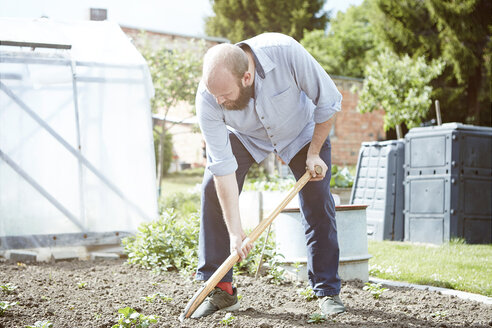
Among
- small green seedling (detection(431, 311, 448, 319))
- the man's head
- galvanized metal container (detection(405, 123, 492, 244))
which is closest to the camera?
the man's head

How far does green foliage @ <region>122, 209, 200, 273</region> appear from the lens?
4.47 m

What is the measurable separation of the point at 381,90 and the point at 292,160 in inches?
447

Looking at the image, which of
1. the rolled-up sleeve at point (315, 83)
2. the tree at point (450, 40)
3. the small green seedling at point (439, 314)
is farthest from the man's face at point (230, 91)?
the tree at point (450, 40)

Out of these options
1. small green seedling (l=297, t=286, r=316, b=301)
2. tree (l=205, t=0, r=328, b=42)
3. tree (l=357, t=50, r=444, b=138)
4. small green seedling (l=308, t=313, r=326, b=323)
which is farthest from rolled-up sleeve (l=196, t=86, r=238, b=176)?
tree (l=205, t=0, r=328, b=42)

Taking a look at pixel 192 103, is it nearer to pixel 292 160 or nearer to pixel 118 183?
pixel 118 183

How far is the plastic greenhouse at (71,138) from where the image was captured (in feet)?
17.9

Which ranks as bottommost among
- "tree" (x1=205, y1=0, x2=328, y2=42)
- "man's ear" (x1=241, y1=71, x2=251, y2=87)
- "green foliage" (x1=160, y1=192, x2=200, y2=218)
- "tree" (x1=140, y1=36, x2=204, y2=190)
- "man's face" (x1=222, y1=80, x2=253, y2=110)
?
"green foliage" (x1=160, y1=192, x2=200, y2=218)

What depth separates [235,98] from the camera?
256 centimetres

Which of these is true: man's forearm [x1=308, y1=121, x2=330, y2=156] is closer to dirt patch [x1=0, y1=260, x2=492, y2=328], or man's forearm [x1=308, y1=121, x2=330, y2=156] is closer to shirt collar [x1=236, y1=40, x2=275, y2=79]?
shirt collar [x1=236, y1=40, x2=275, y2=79]

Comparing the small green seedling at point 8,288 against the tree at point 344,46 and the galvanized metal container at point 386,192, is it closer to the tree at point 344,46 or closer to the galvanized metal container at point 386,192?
the galvanized metal container at point 386,192

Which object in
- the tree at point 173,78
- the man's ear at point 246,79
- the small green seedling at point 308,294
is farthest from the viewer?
the tree at point 173,78

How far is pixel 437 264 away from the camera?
4.68 metres

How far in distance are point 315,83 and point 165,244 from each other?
7.64 feet

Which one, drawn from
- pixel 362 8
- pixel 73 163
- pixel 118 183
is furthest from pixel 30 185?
pixel 362 8
